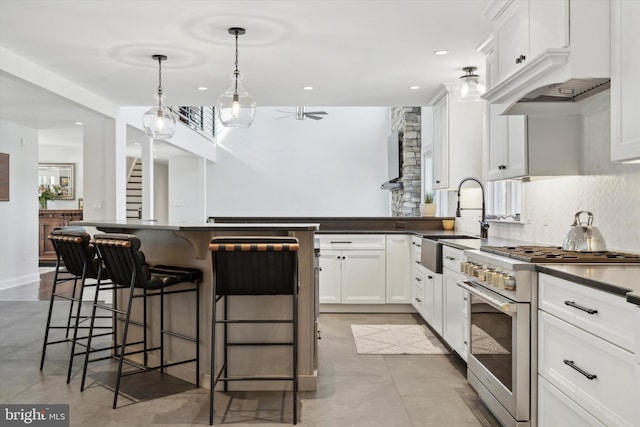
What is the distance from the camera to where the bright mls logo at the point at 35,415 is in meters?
2.77

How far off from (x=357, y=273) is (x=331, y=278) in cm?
29

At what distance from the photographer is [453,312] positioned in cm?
376

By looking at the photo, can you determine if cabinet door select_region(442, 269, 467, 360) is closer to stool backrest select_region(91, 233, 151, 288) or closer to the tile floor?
the tile floor

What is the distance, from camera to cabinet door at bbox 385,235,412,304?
18.0ft

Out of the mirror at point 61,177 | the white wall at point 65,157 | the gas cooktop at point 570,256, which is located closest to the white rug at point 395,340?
the gas cooktop at point 570,256

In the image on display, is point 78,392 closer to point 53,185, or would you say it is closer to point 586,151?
point 586,151

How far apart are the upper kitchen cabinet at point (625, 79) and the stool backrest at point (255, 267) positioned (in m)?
1.58

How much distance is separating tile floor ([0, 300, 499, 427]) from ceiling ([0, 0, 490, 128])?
2.45m

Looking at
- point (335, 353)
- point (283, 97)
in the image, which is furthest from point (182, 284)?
point (283, 97)

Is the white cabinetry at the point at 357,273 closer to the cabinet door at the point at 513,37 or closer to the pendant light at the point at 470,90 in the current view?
the pendant light at the point at 470,90

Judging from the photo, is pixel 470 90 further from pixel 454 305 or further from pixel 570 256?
pixel 570 256

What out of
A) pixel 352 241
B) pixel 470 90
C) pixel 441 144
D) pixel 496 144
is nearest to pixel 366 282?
pixel 352 241

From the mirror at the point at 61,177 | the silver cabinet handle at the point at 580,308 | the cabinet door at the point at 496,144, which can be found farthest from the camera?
the mirror at the point at 61,177

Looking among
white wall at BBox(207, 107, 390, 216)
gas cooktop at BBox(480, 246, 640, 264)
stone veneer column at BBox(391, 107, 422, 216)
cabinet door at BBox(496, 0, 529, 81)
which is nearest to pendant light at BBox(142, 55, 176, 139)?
cabinet door at BBox(496, 0, 529, 81)
